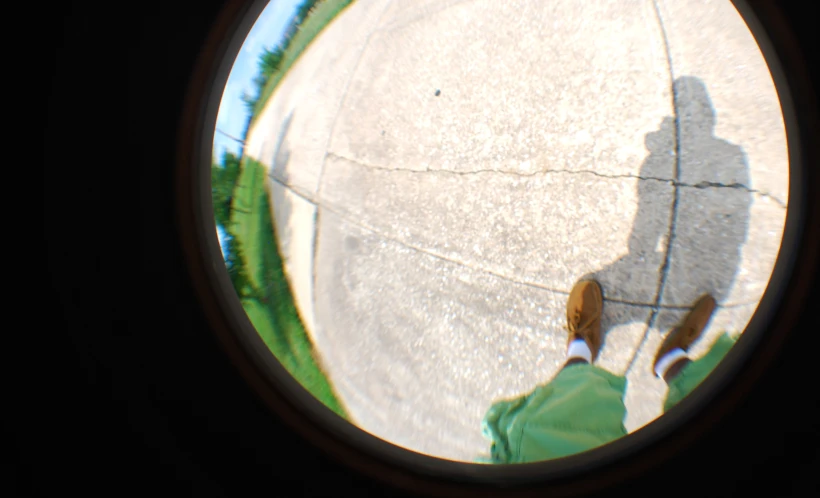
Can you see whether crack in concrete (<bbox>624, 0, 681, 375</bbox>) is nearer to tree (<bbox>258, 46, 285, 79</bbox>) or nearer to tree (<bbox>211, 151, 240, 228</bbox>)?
tree (<bbox>258, 46, 285, 79</bbox>)

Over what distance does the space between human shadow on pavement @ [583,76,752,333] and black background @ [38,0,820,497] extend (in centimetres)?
73

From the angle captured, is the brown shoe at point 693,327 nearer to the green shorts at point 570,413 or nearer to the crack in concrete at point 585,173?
the green shorts at point 570,413

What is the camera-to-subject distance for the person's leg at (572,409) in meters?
1.28

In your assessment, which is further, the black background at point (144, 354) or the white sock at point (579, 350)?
the white sock at point (579, 350)

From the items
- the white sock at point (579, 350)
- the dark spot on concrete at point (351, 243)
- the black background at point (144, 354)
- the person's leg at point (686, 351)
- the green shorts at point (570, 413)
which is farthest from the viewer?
the dark spot on concrete at point (351, 243)

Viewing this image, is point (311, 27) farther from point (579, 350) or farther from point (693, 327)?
point (693, 327)

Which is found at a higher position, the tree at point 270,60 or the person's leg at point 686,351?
the tree at point 270,60

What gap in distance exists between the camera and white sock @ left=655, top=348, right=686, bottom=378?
1548mm

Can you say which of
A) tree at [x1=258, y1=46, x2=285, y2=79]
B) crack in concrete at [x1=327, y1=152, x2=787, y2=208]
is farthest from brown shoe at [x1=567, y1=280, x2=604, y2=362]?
tree at [x1=258, y1=46, x2=285, y2=79]

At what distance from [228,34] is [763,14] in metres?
1.02

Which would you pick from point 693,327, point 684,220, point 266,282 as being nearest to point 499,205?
point 684,220

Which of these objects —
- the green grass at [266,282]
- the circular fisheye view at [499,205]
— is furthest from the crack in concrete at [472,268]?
the green grass at [266,282]

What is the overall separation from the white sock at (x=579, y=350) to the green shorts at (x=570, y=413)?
0.07 metres

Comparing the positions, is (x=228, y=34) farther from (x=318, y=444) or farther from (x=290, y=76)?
(x=290, y=76)
